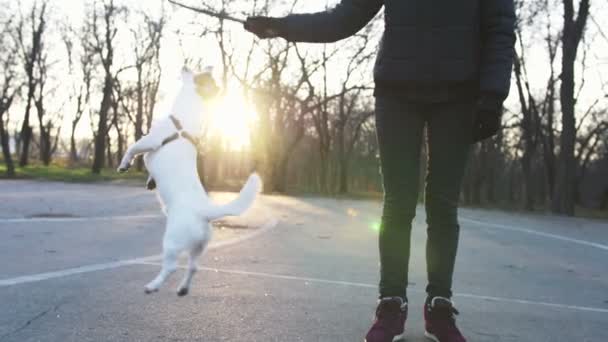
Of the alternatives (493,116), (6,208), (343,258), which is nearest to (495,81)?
(493,116)

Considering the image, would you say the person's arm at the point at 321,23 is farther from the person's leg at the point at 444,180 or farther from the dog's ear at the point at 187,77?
the person's leg at the point at 444,180

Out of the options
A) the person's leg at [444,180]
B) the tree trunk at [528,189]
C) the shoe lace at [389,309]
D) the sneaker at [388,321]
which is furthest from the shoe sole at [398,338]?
the tree trunk at [528,189]

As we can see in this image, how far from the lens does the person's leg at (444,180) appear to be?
114 inches

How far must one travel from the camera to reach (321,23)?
2.50 m

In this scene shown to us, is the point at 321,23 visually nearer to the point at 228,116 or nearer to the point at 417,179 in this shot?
the point at 228,116

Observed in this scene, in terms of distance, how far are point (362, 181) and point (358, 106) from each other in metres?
21.9

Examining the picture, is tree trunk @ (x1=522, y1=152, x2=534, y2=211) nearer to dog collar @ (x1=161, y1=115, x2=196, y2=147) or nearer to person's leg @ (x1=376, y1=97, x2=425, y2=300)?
person's leg @ (x1=376, y1=97, x2=425, y2=300)

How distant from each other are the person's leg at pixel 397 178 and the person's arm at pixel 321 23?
0.46m

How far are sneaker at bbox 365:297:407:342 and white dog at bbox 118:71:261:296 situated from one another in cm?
159

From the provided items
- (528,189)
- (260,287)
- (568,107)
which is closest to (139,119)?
(260,287)

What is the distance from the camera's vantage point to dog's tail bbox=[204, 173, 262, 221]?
159 cm

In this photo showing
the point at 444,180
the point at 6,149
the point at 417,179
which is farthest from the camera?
the point at 6,149

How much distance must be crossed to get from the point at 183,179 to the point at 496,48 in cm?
172

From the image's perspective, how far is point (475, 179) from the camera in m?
39.7
